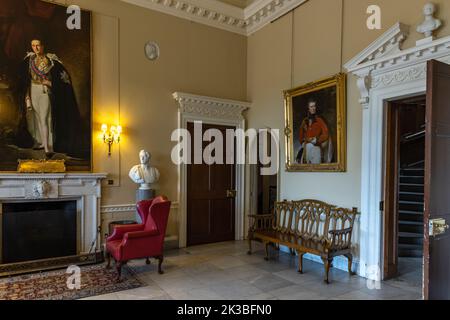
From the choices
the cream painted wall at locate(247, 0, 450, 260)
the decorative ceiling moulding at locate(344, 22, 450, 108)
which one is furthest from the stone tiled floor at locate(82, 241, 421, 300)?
the decorative ceiling moulding at locate(344, 22, 450, 108)

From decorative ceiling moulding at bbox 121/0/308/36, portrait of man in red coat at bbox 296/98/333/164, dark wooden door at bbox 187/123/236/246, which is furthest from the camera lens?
dark wooden door at bbox 187/123/236/246

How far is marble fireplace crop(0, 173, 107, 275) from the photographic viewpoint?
4.57 meters

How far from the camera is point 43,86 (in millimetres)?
4828

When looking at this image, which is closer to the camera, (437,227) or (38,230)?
(437,227)

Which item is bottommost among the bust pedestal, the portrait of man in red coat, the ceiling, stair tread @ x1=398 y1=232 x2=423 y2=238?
stair tread @ x1=398 y1=232 x2=423 y2=238

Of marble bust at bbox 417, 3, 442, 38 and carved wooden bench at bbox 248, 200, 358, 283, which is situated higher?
marble bust at bbox 417, 3, 442, 38

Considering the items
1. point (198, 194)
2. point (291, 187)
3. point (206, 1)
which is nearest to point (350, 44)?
point (291, 187)

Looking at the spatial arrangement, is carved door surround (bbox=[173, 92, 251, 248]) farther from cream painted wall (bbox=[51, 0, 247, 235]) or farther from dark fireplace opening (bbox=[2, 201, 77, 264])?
dark fireplace opening (bbox=[2, 201, 77, 264])

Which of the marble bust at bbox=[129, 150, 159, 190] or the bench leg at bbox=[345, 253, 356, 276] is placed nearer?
the bench leg at bbox=[345, 253, 356, 276]

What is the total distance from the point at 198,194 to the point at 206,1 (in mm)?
3864

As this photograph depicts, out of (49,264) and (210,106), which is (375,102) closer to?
(210,106)

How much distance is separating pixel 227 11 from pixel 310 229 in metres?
4.64

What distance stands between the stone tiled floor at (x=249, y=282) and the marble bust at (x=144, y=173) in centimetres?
133

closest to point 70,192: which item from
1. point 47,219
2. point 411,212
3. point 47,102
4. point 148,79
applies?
point 47,219
